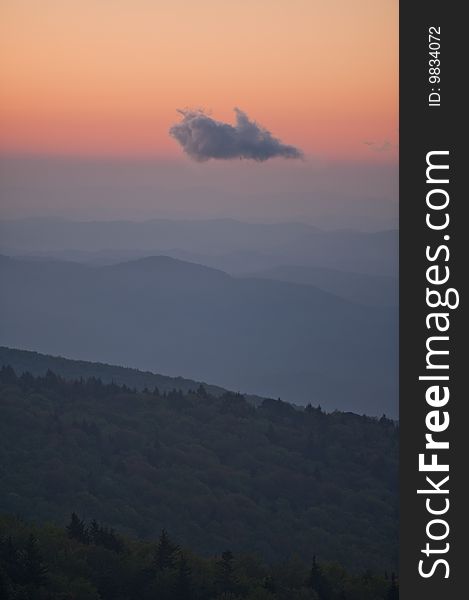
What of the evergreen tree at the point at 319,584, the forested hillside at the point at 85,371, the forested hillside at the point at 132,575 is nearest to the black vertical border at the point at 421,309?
the forested hillside at the point at 132,575

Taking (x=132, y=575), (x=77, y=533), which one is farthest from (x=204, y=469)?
(x=132, y=575)

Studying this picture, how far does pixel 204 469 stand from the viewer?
358ft

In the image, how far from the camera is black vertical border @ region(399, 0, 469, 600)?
76.6 ft

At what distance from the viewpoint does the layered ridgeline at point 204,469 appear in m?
90.3

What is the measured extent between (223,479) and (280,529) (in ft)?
46.2

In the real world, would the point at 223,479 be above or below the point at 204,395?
below

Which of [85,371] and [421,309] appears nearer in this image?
[421,309]

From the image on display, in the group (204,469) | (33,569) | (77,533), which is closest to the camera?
(33,569)

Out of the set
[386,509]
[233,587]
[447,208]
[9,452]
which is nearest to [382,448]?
[386,509]

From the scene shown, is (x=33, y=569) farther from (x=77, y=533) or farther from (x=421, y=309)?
(x=421, y=309)

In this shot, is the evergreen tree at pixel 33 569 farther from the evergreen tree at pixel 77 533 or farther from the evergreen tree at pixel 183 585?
the evergreen tree at pixel 77 533

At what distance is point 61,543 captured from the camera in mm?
57344

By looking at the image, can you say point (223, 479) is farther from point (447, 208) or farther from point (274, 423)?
point (447, 208)

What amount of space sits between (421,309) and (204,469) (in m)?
87.7
